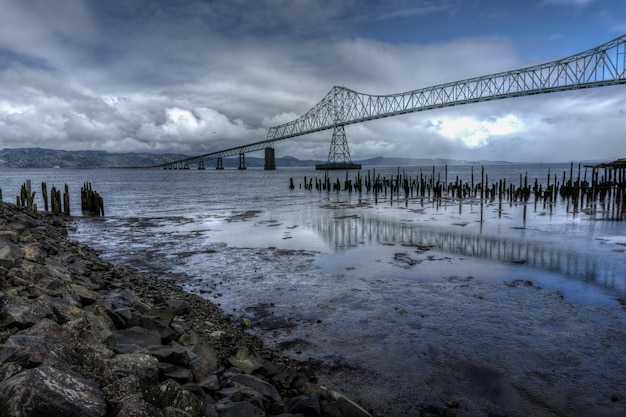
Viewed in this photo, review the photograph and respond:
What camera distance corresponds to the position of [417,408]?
4680 millimetres

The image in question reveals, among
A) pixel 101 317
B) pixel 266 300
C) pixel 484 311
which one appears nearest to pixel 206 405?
pixel 101 317

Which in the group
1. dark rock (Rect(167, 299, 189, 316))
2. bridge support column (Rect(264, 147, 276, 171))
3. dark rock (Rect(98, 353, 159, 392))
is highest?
bridge support column (Rect(264, 147, 276, 171))

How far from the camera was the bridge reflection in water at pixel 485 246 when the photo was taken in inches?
418

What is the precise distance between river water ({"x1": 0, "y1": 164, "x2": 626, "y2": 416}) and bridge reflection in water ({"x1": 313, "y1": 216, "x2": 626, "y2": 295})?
66mm

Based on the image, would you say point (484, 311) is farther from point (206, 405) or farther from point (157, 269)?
point (157, 269)

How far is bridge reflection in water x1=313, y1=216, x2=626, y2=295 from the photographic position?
10.6m

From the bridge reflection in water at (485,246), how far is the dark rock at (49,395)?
10702 millimetres

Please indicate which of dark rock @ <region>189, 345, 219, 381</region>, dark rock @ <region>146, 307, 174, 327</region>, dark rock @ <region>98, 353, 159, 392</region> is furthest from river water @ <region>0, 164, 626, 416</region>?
dark rock @ <region>98, 353, 159, 392</region>

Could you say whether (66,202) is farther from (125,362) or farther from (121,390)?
(121,390)

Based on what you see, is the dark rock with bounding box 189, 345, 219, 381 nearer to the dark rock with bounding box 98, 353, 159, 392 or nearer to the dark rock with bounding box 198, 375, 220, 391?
the dark rock with bounding box 198, 375, 220, 391

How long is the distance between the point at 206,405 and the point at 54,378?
1300 millimetres

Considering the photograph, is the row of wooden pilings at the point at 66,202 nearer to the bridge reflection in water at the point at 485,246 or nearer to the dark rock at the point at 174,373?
the bridge reflection in water at the point at 485,246

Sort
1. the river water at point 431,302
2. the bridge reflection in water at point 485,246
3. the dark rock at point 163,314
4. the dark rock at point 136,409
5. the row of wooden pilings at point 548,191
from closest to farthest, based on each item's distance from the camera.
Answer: the dark rock at point 136,409 < the river water at point 431,302 < the dark rock at point 163,314 < the bridge reflection in water at point 485,246 < the row of wooden pilings at point 548,191

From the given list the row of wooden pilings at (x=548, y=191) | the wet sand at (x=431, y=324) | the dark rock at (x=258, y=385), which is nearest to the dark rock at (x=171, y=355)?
the dark rock at (x=258, y=385)
